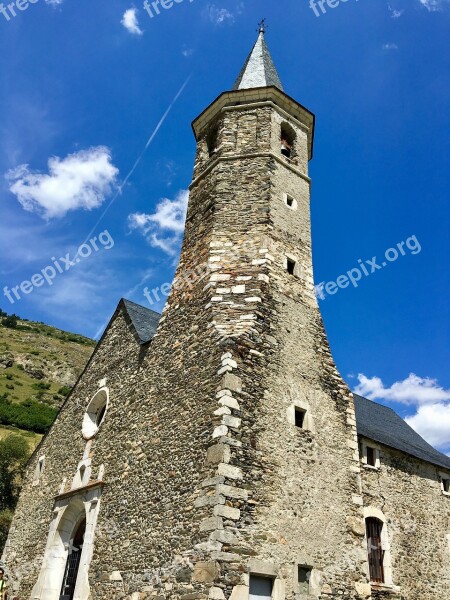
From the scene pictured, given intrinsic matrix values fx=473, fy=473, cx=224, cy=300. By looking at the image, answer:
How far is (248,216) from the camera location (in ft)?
38.4

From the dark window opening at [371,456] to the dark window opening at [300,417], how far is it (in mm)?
5089

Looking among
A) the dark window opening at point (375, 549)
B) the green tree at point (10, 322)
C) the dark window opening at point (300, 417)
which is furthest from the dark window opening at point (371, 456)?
the green tree at point (10, 322)

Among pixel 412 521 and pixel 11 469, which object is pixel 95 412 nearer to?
pixel 412 521

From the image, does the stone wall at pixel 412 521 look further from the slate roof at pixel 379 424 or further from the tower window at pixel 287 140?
the tower window at pixel 287 140

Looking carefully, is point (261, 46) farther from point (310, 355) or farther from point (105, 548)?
point (105, 548)

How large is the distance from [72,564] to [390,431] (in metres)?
11.0

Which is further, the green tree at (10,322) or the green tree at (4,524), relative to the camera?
the green tree at (10,322)

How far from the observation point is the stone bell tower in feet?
25.8

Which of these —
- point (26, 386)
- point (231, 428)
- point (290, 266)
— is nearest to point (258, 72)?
point (290, 266)

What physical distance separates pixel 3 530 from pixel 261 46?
81.3 feet

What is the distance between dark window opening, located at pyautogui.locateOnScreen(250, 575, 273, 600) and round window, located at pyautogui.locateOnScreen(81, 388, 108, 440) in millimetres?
7072

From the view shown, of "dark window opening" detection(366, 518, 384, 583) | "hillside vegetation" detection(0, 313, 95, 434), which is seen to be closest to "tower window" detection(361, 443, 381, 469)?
"dark window opening" detection(366, 518, 384, 583)

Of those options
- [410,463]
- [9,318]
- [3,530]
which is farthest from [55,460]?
[9,318]

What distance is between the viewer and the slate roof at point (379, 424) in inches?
544
